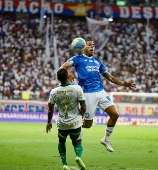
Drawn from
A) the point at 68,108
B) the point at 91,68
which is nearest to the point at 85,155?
the point at 91,68

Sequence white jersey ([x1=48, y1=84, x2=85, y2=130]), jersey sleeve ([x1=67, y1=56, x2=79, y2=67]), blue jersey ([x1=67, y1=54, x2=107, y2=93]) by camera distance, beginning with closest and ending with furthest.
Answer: white jersey ([x1=48, y1=84, x2=85, y2=130])
jersey sleeve ([x1=67, y1=56, x2=79, y2=67])
blue jersey ([x1=67, y1=54, x2=107, y2=93])

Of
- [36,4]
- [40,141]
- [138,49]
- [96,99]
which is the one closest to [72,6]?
[36,4]

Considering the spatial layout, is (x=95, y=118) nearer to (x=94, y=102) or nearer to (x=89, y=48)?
(x=94, y=102)

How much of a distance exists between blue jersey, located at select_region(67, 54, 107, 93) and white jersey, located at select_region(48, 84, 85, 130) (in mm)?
3453

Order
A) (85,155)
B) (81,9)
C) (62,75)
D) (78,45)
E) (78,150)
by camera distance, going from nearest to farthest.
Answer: (62,75), (78,150), (78,45), (85,155), (81,9)

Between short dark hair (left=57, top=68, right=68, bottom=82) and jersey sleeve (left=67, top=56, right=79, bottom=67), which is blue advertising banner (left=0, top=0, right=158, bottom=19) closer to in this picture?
jersey sleeve (left=67, top=56, right=79, bottom=67)

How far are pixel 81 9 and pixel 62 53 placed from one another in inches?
261

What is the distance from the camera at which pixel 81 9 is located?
5234cm

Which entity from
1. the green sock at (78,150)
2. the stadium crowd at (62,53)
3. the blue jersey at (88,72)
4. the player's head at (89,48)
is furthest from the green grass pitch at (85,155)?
the stadium crowd at (62,53)

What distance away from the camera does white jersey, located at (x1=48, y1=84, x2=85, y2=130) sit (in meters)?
11.5

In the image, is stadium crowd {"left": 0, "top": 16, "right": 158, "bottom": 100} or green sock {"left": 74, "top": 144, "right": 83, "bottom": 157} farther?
stadium crowd {"left": 0, "top": 16, "right": 158, "bottom": 100}

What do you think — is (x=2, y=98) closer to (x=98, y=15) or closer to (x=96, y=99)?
(x=98, y=15)

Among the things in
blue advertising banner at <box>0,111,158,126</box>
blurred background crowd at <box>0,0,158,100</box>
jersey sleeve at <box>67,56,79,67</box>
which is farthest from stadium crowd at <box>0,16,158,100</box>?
jersey sleeve at <box>67,56,79,67</box>

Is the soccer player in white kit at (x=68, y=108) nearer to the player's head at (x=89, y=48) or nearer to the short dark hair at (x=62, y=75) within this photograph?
the short dark hair at (x=62, y=75)
